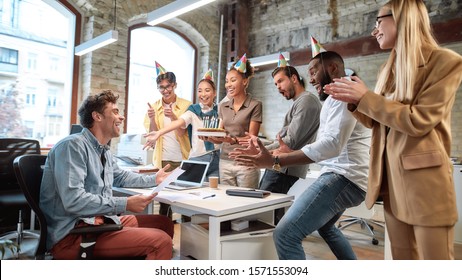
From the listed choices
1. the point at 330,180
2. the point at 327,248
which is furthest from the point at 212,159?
the point at 327,248

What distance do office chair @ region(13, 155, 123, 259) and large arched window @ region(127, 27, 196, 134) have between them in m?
4.28

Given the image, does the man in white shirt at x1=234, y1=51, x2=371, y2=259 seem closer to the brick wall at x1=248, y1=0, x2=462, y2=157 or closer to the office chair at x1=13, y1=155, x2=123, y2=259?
the office chair at x1=13, y1=155, x2=123, y2=259

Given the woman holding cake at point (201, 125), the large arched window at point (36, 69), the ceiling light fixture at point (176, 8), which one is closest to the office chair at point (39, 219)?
the woman holding cake at point (201, 125)

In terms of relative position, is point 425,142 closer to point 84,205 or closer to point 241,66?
point 84,205

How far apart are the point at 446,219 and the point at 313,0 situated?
6.12 m

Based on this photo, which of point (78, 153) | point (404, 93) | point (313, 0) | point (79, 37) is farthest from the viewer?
point (313, 0)

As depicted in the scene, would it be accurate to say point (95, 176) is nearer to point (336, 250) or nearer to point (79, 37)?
point (336, 250)

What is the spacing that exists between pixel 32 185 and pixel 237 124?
140cm

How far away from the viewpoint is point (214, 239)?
1.69 m

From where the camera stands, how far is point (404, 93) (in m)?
1.21

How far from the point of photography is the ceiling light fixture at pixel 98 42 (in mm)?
4250

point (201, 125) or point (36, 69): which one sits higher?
point (36, 69)
